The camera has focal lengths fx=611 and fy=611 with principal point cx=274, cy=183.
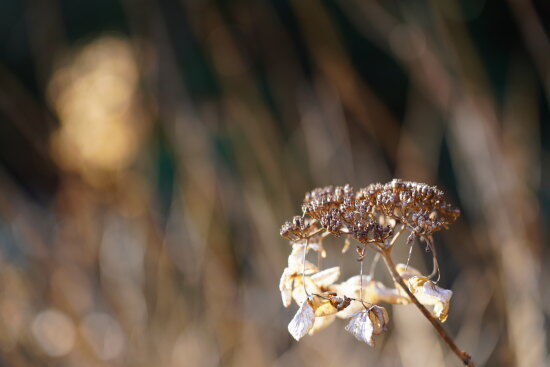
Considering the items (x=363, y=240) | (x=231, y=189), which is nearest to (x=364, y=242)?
(x=363, y=240)

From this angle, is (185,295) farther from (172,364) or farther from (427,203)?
(427,203)

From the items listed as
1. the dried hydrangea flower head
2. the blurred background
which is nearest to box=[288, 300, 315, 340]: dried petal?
the dried hydrangea flower head

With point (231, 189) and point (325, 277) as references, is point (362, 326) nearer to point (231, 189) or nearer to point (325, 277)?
point (325, 277)

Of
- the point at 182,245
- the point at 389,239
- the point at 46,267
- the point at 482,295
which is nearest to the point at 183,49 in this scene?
the point at 182,245

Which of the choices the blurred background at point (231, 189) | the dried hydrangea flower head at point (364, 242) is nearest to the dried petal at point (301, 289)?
the dried hydrangea flower head at point (364, 242)

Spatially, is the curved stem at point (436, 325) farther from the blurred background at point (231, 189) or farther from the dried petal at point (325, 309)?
the blurred background at point (231, 189)

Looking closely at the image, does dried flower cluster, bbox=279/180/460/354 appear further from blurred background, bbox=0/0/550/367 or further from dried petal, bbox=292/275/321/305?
blurred background, bbox=0/0/550/367
